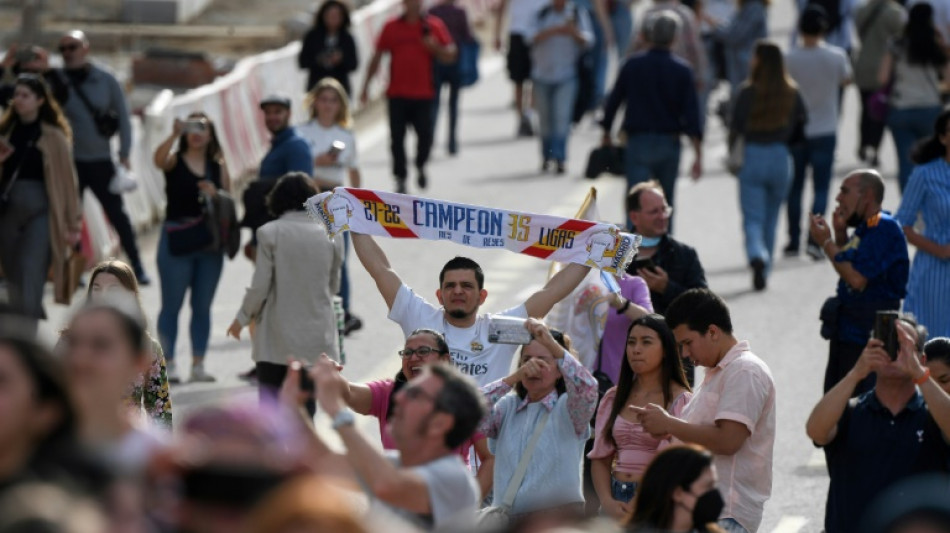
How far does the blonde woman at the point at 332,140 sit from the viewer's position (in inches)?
591

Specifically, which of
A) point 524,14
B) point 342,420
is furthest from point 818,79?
point 342,420

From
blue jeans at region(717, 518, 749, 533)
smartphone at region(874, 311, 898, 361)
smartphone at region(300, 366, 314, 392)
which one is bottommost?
blue jeans at region(717, 518, 749, 533)

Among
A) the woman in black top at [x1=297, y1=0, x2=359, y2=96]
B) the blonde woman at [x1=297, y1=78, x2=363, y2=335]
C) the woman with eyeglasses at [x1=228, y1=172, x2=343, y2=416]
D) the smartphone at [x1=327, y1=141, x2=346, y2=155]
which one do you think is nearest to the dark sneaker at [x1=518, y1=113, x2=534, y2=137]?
the woman in black top at [x1=297, y1=0, x2=359, y2=96]

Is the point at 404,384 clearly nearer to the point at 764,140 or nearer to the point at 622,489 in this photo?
the point at 622,489

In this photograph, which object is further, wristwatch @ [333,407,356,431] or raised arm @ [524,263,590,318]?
raised arm @ [524,263,590,318]

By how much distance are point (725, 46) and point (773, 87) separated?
725cm

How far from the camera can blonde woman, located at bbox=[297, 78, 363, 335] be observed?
15023mm

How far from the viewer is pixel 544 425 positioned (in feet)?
29.6

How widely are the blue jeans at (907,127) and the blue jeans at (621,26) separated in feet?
26.4

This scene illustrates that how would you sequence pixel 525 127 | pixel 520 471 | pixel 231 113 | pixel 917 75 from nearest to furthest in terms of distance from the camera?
pixel 520 471
pixel 917 75
pixel 231 113
pixel 525 127

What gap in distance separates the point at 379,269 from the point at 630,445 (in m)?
1.71

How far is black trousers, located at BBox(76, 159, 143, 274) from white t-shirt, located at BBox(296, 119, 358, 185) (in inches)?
78.7

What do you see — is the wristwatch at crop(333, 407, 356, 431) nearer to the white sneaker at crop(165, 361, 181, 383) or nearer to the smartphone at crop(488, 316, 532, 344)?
the smartphone at crop(488, 316, 532, 344)

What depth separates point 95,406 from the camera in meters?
6.33
